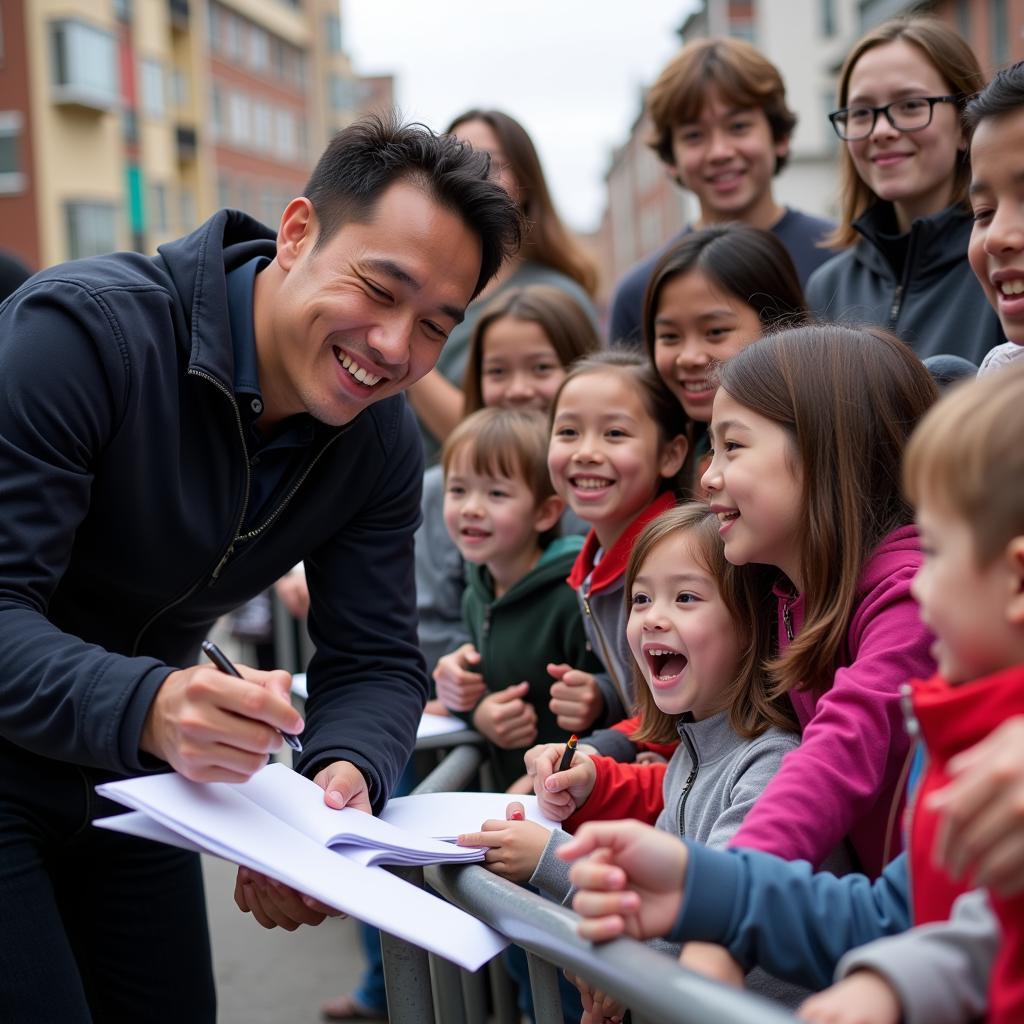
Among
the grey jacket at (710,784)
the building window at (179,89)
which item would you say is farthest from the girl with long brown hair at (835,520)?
the building window at (179,89)

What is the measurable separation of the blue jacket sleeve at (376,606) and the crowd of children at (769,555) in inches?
14.1

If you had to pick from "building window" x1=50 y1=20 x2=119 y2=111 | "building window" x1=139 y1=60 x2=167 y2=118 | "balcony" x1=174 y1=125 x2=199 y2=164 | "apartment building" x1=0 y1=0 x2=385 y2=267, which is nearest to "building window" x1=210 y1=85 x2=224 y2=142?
"apartment building" x1=0 y1=0 x2=385 y2=267

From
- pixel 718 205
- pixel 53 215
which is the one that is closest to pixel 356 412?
pixel 718 205

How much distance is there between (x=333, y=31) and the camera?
49.3 meters

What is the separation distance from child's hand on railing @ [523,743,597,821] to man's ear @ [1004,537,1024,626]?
1102 millimetres

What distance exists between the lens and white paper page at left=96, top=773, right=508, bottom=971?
163cm

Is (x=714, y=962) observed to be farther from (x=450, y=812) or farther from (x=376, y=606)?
(x=376, y=606)

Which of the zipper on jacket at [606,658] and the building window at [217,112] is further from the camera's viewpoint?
the building window at [217,112]

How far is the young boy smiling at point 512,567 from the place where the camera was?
3.12 m

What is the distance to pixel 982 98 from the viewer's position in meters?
2.13

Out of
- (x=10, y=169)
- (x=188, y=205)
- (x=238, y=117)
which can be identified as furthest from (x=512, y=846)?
(x=238, y=117)

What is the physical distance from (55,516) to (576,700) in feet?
4.21

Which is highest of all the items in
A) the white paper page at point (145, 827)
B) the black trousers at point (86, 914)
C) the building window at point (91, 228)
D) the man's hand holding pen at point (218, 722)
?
the building window at point (91, 228)

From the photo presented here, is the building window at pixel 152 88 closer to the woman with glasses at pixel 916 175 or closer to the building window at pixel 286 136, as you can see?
the building window at pixel 286 136
